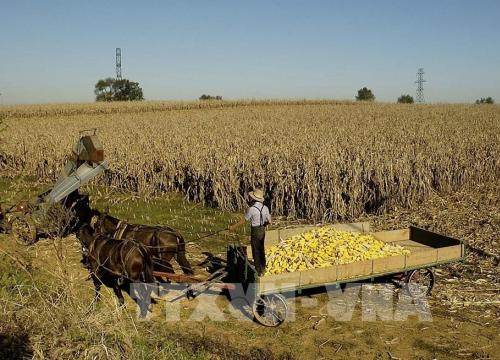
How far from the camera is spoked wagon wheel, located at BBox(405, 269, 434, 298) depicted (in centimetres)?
959

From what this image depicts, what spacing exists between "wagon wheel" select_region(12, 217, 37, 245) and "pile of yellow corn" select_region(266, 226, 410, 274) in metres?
6.12

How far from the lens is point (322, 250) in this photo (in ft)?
29.5

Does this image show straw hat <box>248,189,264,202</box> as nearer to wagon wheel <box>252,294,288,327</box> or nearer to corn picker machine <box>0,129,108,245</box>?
wagon wheel <box>252,294,288,327</box>

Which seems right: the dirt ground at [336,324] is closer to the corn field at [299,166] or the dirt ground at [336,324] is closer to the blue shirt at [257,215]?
the blue shirt at [257,215]

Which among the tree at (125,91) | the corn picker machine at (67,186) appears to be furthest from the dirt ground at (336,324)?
the tree at (125,91)

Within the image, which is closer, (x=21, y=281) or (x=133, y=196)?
(x=21, y=281)

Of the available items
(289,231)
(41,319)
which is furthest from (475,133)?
(41,319)

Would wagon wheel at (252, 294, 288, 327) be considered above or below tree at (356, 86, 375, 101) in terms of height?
below

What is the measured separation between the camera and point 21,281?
9141 mm

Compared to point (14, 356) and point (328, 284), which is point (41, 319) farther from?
point (328, 284)

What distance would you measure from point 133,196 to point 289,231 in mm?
10639

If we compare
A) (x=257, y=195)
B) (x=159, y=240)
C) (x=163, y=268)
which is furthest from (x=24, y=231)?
(x=257, y=195)

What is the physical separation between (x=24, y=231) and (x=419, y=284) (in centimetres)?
959

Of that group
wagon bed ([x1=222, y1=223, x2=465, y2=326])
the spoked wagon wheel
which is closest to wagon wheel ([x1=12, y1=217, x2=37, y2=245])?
wagon bed ([x1=222, y1=223, x2=465, y2=326])
